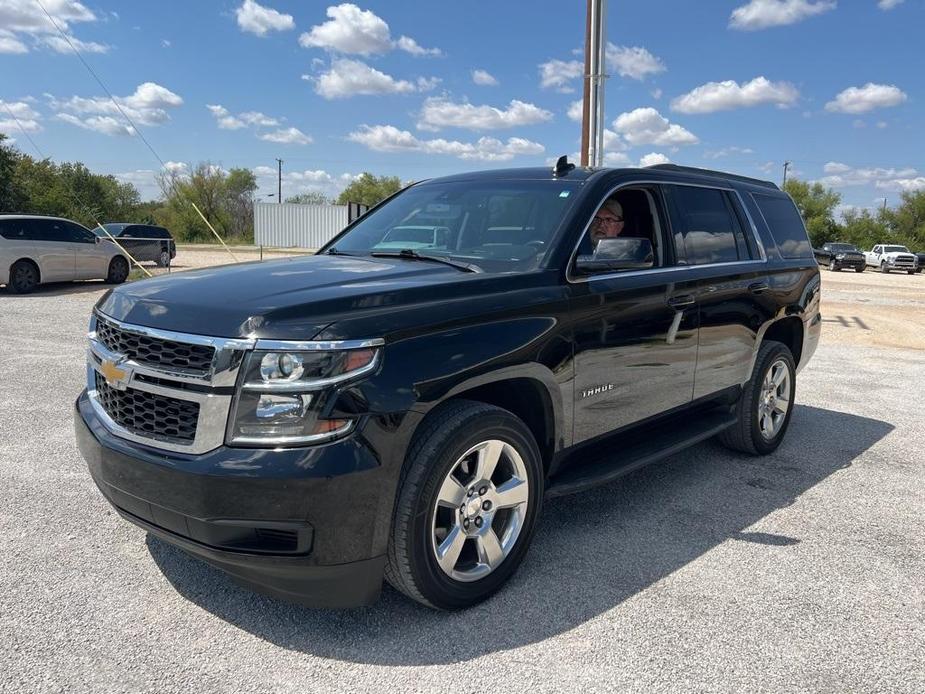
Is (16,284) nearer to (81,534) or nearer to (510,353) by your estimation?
(81,534)

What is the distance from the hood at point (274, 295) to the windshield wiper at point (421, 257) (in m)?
0.06

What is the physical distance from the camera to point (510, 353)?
10.3 ft

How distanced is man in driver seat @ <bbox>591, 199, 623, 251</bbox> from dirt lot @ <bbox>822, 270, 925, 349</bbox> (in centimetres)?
A: 976

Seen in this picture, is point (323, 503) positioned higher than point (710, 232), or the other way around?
point (710, 232)

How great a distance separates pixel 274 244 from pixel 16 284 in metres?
40.7

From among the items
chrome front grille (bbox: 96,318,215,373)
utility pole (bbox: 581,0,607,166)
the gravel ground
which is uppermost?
utility pole (bbox: 581,0,607,166)

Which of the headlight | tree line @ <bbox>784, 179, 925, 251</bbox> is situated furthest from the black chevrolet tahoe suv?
tree line @ <bbox>784, 179, 925, 251</bbox>

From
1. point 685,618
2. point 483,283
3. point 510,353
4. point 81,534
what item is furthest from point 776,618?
point 81,534

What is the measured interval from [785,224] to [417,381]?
4156mm

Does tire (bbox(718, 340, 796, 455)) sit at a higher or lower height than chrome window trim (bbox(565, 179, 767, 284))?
lower

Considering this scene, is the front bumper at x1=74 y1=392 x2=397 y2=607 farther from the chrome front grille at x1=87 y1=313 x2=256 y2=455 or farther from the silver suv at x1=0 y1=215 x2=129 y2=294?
the silver suv at x1=0 y1=215 x2=129 y2=294

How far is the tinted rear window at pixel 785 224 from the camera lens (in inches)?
217

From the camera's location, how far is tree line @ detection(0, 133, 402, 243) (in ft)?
138

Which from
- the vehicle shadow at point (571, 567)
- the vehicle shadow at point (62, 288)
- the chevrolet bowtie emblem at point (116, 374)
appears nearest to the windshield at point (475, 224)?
the vehicle shadow at point (571, 567)
